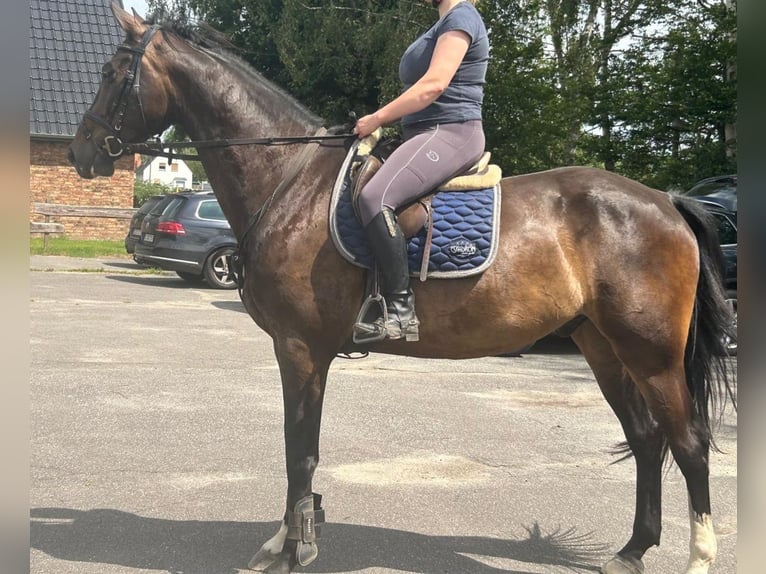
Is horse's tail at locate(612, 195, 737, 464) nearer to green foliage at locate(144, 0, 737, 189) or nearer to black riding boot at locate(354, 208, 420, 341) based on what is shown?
black riding boot at locate(354, 208, 420, 341)

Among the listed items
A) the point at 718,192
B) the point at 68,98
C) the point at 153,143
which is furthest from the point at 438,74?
the point at 68,98

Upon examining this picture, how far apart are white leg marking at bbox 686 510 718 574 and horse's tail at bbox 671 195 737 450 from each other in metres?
0.46

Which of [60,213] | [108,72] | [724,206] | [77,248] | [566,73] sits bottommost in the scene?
[77,248]

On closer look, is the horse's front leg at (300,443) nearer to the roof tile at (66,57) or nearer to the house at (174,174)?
the roof tile at (66,57)

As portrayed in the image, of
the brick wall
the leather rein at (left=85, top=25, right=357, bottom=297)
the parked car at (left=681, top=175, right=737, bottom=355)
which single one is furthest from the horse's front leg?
the brick wall

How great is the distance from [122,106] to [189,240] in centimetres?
1294

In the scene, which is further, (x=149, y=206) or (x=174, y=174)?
(x=174, y=174)

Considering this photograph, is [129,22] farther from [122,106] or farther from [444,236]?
[444,236]

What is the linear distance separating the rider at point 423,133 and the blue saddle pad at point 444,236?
0.36 ft

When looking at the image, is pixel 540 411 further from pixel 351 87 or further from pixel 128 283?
pixel 351 87

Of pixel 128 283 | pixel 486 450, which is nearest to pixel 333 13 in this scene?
pixel 128 283

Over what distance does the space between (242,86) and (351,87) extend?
66.1ft

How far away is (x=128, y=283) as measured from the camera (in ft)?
54.9

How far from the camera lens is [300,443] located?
3.98 m
